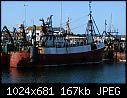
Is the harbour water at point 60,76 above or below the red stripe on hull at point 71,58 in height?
below

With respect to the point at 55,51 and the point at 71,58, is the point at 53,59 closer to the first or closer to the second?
the point at 55,51

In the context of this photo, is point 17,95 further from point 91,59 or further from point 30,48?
point 91,59

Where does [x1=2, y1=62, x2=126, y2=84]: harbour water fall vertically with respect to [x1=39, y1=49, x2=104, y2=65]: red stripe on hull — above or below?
below

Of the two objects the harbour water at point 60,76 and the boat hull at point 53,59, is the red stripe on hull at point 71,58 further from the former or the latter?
the harbour water at point 60,76

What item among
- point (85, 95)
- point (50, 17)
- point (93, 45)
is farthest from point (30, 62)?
point (85, 95)

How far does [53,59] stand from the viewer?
47938 millimetres

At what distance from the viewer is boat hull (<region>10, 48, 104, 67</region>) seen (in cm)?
4581

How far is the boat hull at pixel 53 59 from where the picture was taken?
4581 centimetres

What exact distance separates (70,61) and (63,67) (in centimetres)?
295

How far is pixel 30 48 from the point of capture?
4675 centimetres

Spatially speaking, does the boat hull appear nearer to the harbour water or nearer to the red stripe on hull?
the red stripe on hull

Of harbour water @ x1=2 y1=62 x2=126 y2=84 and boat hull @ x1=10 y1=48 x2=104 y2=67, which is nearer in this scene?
harbour water @ x1=2 y1=62 x2=126 y2=84

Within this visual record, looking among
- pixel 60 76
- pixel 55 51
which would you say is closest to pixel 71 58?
pixel 55 51

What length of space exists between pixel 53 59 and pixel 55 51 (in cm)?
117
